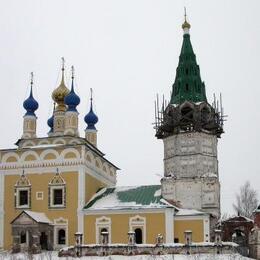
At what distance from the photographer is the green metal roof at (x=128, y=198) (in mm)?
26953

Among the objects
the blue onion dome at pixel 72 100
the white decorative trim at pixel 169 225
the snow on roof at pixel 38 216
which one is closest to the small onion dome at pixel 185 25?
the blue onion dome at pixel 72 100

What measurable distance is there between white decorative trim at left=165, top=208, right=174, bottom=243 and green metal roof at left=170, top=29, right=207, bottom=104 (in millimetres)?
6552

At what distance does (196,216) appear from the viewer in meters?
26.0

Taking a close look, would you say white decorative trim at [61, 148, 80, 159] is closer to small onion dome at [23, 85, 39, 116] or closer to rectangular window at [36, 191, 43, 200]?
rectangular window at [36, 191, 43, 200]

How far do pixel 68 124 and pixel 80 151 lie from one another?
347cm

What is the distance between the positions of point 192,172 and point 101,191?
478 cm

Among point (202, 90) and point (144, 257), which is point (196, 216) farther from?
point (202, 90)

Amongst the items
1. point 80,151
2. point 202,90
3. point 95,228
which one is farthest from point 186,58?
point 95,228

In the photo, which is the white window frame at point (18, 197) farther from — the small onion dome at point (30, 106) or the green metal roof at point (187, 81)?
the green metal roof at point (187, 81)

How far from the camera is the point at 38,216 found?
27.4 meters

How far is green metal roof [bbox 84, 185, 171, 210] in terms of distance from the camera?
27.0m

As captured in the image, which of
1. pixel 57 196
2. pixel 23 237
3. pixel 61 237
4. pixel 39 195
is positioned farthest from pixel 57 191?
pixel 23 237

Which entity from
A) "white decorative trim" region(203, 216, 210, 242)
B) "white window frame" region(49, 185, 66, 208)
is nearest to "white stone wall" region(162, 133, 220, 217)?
"white decorative trim" region(203, 216, 210, 242)

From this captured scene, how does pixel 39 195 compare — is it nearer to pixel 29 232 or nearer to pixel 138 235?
pixel 29 232
